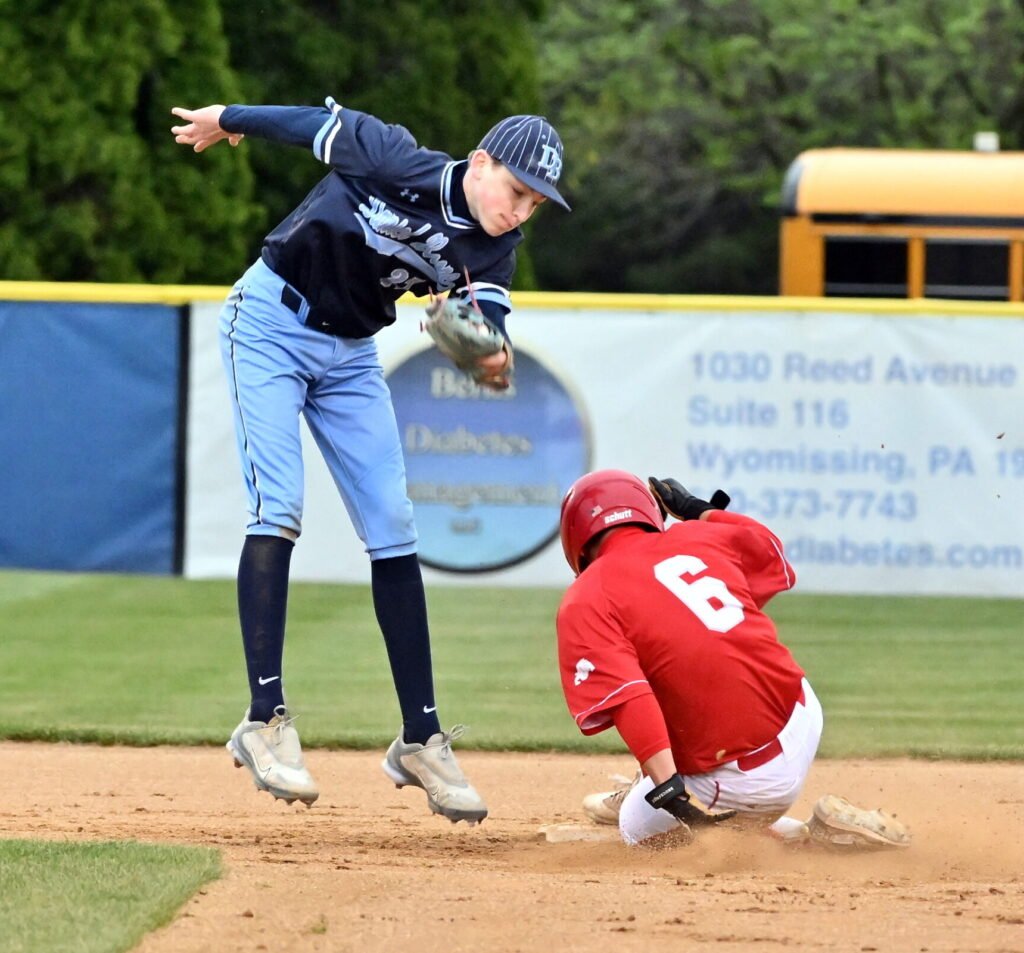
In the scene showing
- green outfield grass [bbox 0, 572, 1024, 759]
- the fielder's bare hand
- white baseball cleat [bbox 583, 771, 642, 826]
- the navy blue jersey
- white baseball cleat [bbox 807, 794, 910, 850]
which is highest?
the fielder's bare hand

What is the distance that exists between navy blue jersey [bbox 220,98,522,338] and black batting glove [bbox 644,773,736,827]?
1263 mm

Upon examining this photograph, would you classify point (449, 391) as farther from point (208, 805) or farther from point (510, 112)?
point (510, 112)

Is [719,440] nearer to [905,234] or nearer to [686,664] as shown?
[905,234]

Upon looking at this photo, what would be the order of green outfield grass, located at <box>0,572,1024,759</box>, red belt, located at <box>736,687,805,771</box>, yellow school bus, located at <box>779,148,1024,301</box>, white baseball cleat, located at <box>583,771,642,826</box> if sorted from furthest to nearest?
yellow school bus, located at <box>779,148,1024,301</box>
green outfield grass, located at <box>0,572,1024,759</box>
white baseball cleat, located at <box>583,771,642,826</box>
red belt, located at <box>736,687,805,771</box>

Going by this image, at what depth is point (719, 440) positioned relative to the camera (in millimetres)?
10930

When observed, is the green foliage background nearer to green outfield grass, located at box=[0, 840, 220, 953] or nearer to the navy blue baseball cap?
the navy blue baseball cap

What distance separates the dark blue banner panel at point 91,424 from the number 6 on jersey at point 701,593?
660 centimetres

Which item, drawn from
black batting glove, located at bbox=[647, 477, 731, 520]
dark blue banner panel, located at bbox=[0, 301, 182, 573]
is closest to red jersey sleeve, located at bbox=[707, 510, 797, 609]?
black batting glove, located at bbox=[647, 477, 731, 520]

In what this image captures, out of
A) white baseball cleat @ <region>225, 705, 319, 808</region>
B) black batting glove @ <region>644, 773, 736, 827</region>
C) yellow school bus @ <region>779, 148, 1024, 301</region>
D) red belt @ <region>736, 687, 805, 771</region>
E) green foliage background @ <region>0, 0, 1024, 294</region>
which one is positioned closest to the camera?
black batting glove @ <region>644, 773, 736, 827</region>

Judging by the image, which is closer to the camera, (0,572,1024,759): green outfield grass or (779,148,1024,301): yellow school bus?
(0,572,1024,759): green outfield grass

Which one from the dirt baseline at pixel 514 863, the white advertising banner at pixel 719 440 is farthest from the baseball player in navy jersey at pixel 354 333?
the white advertising banner at pixel 719 440

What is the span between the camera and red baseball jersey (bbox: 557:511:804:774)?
4812 millimetres

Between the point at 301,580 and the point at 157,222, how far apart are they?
5132 mm

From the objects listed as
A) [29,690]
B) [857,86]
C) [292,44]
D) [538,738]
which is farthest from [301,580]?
[857,86]
